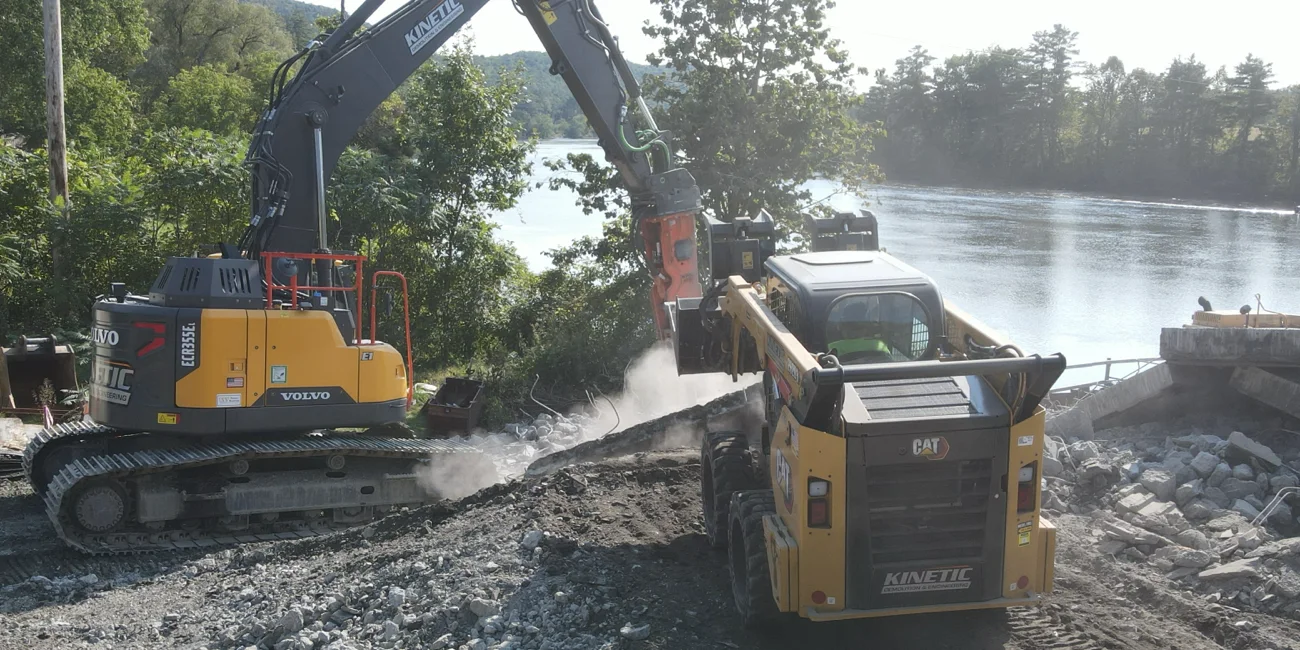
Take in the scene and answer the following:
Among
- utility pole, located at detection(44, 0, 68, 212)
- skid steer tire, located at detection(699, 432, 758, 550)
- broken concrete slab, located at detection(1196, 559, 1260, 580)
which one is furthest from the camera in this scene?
utility pole, located at detection(44, 0, 68, 212)

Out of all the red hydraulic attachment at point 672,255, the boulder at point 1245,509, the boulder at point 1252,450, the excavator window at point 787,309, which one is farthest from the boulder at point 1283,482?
the red hydraulic attachment at point 672,255

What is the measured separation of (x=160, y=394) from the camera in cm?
912

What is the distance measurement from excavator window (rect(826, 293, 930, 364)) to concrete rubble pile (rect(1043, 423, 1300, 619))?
110 inches

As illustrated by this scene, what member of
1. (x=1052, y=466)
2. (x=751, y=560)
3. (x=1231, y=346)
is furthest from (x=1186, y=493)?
(x=751, y=560)

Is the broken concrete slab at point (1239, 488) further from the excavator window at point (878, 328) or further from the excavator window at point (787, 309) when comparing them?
the excavator window at point (787, 309)

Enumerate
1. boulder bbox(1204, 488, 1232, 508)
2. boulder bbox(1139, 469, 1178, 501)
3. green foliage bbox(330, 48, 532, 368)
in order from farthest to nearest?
green foliage bbox(330, 48, 532, 368) → boulder bbox(1139, 469, 1178, 501) → boulder bbox(1204, 488, 1232, 508)

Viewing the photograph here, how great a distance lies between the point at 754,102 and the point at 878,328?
38.9 ft

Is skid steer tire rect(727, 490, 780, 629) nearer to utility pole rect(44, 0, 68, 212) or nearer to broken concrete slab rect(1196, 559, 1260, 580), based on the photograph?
broken concrete slab rect(1196, 559, 1260, 580)

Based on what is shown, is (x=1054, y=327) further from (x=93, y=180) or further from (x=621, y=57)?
(x=93, y=180)

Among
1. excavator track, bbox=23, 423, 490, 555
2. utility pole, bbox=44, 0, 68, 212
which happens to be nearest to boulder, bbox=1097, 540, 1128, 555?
excavator track, bbox=23, 423, 490, 555

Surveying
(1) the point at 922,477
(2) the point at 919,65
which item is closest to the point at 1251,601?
(1) the point at 922,477

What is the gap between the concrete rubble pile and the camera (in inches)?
298

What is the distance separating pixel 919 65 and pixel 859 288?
47699 mm

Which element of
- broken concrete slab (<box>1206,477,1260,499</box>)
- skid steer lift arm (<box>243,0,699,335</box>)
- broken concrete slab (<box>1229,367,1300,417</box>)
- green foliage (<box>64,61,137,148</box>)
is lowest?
broken concrete slab (<box>1206,477,1260,499</box>)
